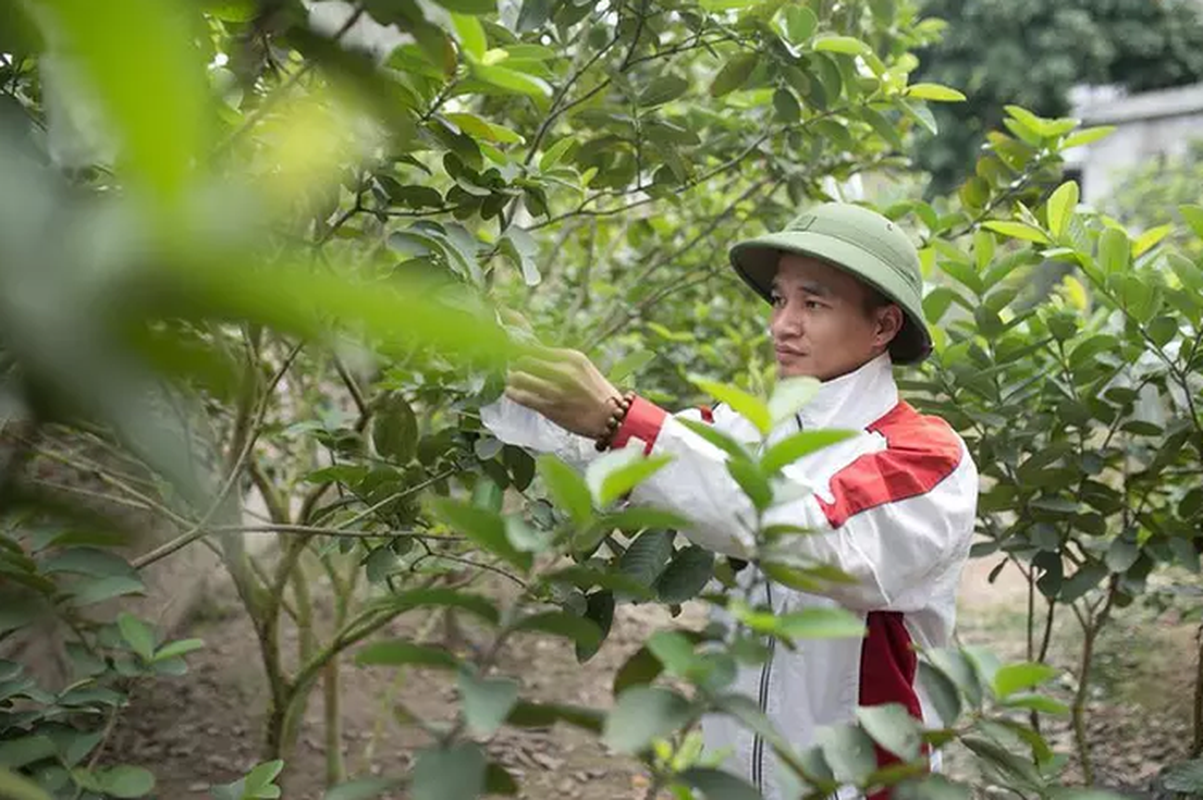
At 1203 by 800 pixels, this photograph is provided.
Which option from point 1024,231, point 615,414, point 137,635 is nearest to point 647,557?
point 615,414

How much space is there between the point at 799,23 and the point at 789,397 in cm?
107

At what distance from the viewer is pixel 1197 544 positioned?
2264mm

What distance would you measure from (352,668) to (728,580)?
2.90 meters

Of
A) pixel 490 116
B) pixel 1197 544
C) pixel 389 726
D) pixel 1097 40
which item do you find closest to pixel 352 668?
pixel 389 726

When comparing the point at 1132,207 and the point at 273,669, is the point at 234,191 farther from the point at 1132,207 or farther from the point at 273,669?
the point at 1132,207

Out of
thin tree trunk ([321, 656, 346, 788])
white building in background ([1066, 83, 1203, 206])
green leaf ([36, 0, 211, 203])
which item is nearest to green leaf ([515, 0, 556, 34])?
green leaf ([36, 0, 211, 203])

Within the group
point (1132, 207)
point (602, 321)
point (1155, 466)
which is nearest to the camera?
point (1155, 466)

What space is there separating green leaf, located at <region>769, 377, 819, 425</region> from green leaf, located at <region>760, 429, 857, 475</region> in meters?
0.05

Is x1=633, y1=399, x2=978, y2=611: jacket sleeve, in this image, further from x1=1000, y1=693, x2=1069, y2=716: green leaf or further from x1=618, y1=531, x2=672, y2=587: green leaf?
x1=1000, y1=693, x2=1069, y2=716: green leaf

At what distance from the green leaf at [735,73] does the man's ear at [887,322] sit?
0.55 meters

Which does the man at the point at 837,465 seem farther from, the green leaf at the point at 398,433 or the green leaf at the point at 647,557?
the green leaf at the point at 398,433

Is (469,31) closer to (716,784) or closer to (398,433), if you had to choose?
(716,784)

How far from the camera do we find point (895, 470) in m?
1.36

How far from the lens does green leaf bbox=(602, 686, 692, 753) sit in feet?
2.23
